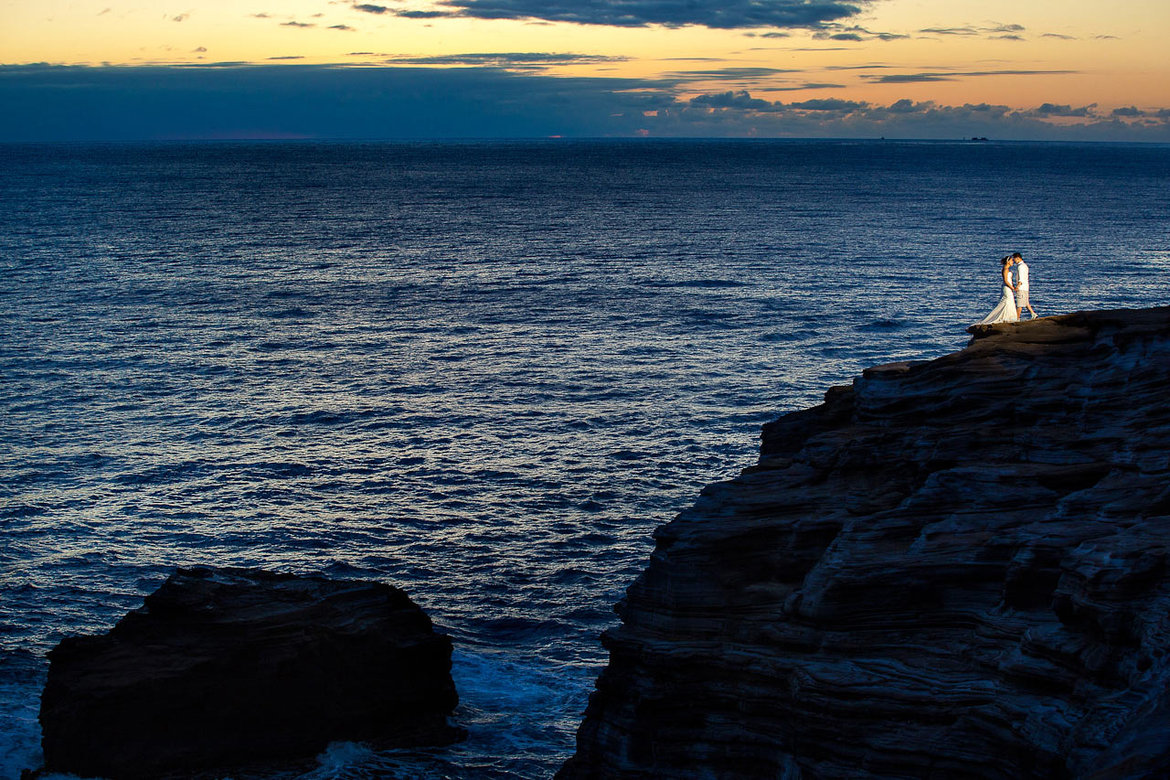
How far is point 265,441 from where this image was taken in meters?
43.8

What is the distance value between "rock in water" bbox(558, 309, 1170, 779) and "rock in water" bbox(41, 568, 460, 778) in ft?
18.7

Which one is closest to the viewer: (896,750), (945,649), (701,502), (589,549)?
(896,750)

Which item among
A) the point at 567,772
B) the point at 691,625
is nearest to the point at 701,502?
the point at 691,625

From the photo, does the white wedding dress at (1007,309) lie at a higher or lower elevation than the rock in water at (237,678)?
higher

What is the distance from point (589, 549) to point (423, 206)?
130 m

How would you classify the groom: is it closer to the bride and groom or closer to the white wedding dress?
the bride and groom

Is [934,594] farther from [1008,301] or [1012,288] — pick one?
[1012,288]

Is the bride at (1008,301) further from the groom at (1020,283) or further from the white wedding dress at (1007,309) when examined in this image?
the groom at (1020,283)

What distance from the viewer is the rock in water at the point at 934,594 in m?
14.5

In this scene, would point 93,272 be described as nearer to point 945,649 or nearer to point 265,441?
point 265,441

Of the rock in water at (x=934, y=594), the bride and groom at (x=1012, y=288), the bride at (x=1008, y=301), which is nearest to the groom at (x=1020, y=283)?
the bride and groom at (x=1012, y=288)

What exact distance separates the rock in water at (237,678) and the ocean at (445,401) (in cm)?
124

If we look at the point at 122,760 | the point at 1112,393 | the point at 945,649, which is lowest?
the point at 122,760

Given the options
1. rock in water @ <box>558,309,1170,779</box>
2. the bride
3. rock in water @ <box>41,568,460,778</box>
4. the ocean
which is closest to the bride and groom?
the bride
